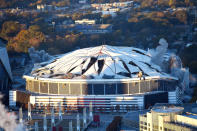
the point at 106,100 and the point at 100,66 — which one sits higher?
the point at 100,66

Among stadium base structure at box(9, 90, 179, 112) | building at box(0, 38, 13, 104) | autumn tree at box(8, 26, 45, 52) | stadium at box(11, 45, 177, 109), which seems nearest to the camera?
stadium base structure at box(9, 90, 179, 112)

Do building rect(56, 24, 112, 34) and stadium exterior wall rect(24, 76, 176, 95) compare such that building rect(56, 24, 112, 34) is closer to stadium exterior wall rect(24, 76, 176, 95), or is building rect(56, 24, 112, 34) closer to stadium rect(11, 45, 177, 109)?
stadium rect(11, 45, 177, 109)

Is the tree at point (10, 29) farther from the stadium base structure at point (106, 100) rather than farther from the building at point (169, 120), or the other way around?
the building at point (169, 120)

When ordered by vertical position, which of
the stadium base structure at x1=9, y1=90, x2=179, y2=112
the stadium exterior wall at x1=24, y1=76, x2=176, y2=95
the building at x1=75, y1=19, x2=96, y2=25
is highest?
the stadium exterior wall at x1=24, y1=76, x2=176, y2=95

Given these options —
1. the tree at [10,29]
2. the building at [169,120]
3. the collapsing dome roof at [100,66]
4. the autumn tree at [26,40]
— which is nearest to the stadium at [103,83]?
the collapsing dome roof at [100,66]

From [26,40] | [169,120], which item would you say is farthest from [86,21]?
[169,120]

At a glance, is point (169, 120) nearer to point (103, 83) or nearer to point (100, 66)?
point (103, 83)

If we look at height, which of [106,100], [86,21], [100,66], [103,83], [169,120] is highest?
[100,66]

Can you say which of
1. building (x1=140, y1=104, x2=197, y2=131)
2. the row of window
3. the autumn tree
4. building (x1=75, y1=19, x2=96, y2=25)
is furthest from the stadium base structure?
building (x1=75, y1=19, x2=96, y2=25)
